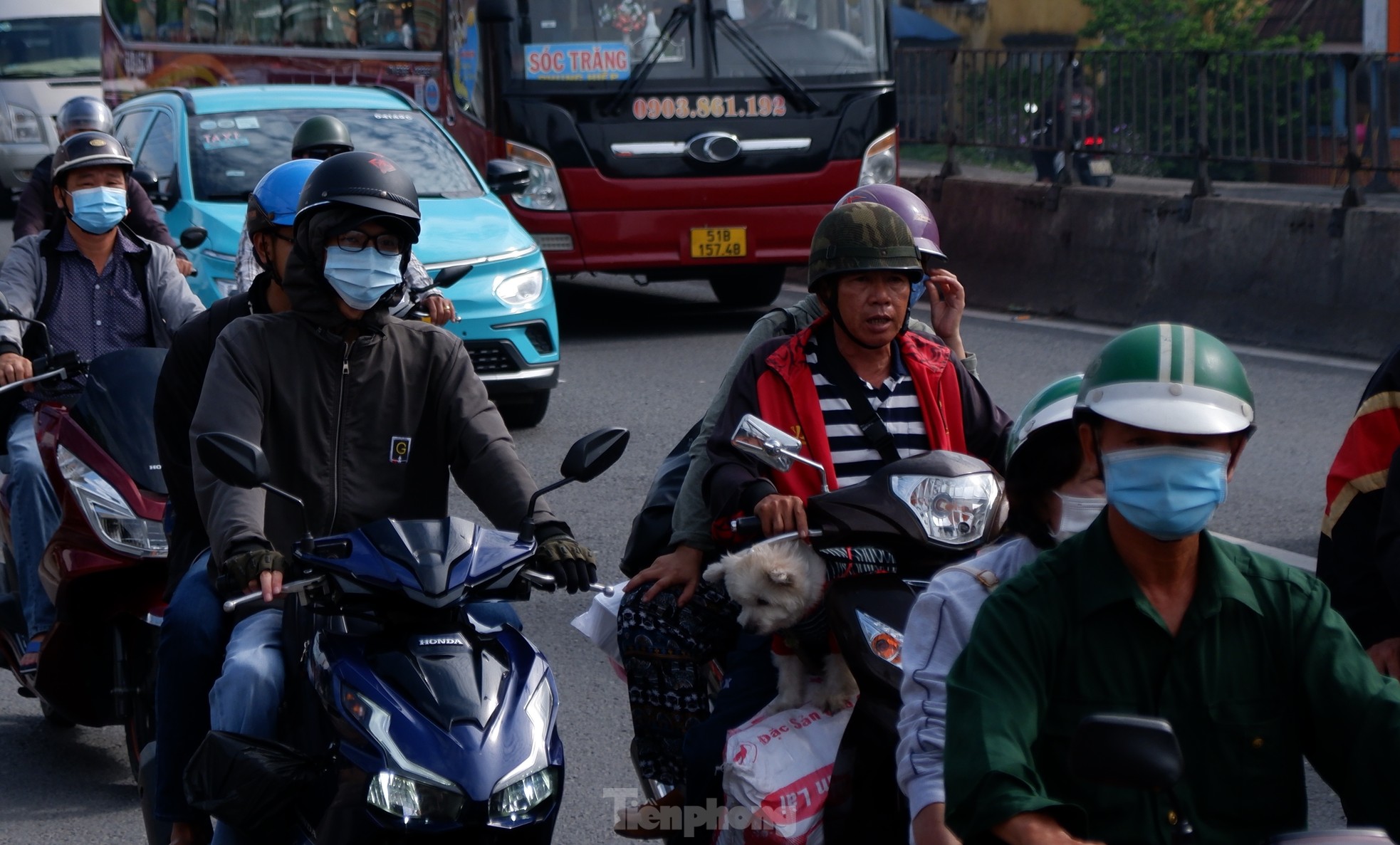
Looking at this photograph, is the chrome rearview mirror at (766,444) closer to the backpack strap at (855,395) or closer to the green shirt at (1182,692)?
the backpack strap at (855,395)

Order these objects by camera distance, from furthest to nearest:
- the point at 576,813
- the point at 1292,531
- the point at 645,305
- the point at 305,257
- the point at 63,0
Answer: the point at 63,0, the point at 645,305, the point at 1292,531, the point at 576,813, the point at 305,257

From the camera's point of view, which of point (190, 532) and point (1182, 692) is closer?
point (1182, 692)

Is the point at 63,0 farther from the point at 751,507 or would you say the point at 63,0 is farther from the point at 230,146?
the point at 751,507

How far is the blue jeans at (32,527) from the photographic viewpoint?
5242 mm

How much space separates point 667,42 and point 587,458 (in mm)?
9486

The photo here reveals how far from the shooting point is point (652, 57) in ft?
41.1

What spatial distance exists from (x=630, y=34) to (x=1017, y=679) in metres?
10.8

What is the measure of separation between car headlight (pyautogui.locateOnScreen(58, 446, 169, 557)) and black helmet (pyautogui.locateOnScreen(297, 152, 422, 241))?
1.44m

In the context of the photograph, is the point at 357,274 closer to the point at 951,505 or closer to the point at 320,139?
the point at 951,505

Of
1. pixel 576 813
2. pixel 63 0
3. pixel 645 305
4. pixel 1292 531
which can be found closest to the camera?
pixel 576 813

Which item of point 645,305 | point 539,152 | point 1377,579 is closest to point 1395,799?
point 1377,579

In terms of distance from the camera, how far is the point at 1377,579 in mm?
3420

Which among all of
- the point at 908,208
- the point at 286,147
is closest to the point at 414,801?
the point at 908,208

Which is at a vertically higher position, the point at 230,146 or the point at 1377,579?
the point at 230,146
